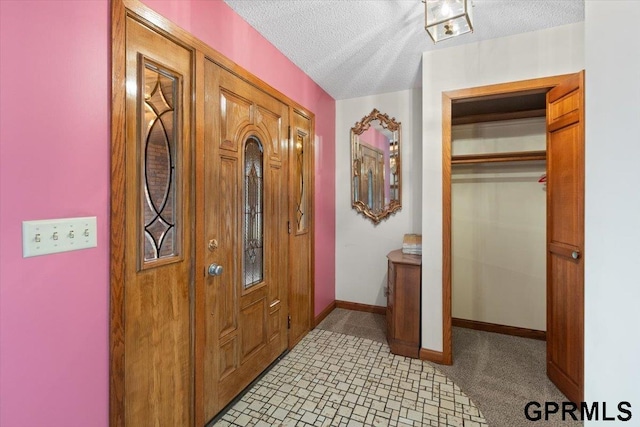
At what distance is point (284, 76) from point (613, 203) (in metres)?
2.43

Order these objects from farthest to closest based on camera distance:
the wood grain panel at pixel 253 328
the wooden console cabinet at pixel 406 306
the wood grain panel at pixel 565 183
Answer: the wooden console cabinet at pixel 406 306, the wood grain panel at pixel 253 328, the wood grain panel at pixel 565 183

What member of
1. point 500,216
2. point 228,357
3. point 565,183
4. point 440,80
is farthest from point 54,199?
point 500,216

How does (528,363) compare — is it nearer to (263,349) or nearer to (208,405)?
(263,349)

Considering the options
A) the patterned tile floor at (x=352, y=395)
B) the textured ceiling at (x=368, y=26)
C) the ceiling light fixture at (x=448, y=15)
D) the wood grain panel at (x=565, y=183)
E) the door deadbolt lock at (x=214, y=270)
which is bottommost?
the patterned tile floor at (x=352, y=395)

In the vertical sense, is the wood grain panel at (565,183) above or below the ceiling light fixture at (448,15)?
below

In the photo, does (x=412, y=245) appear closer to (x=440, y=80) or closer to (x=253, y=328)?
(x=440, y=80)

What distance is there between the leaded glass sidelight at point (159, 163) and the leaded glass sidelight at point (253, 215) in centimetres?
60

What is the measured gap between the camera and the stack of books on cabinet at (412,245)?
2885 millimetres

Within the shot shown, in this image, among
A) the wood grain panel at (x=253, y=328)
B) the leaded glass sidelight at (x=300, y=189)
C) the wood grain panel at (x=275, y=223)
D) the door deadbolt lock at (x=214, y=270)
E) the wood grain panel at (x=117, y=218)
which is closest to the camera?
the wood grain panel at (x=117, y=218)

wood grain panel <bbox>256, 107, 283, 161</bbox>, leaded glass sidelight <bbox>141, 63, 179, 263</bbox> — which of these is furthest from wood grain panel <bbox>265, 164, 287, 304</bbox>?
leaded glass sidelight <bbox>141, 63, 179, 263</bbox>

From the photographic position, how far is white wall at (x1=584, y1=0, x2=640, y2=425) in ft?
2.03

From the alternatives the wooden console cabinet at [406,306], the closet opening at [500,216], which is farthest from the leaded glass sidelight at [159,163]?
the closet opening at [500,216]

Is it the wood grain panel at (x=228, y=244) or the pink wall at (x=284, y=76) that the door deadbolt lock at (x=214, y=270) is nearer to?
the wood grain panel at (x=228, y=244)

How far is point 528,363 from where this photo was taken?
95.4 inches
